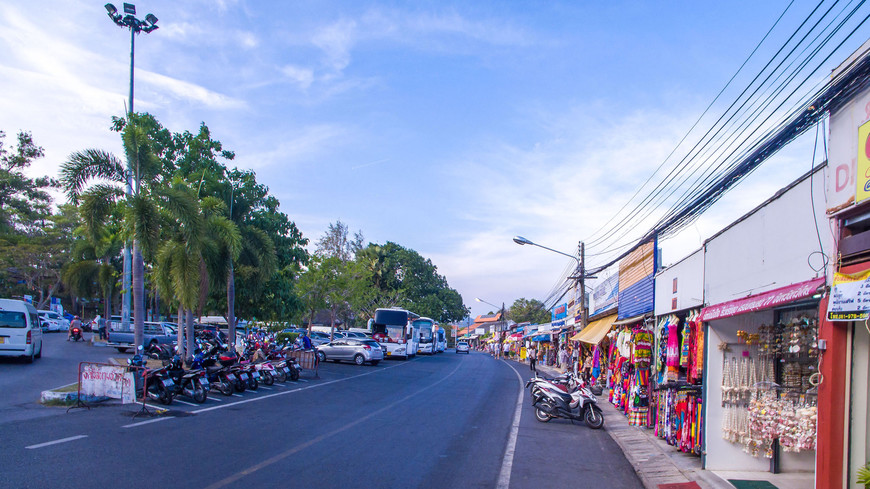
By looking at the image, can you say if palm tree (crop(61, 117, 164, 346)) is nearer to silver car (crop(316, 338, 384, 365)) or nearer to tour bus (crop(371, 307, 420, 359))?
silver car (crop(316, 338, 384, 365))

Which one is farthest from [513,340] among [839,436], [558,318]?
[839,436]

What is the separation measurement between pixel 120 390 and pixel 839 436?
1325cm

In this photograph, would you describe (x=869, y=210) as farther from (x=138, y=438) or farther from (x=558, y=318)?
(x=558, y=318)

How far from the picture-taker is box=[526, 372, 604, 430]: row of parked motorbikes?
45.6 ft

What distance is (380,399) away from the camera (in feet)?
56.1

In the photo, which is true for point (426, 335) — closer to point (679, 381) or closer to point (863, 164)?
point (679, 381)

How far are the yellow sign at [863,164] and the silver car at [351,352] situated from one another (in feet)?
94.6

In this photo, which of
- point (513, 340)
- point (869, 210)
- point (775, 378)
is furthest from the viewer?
point (513, 340)

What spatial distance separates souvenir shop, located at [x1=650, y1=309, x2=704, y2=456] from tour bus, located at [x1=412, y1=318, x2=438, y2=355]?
4158 cm

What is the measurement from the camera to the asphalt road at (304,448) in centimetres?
751

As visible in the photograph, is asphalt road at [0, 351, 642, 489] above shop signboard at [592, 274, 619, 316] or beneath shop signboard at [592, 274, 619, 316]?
beneath

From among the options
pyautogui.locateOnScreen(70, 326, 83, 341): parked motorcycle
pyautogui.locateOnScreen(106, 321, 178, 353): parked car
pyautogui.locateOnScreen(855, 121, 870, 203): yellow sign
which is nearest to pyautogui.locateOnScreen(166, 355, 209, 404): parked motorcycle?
pyautogui.locateOnScreen(855, 121, 870, 203): yellow sign

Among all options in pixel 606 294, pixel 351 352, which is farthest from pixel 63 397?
pixel 351 352

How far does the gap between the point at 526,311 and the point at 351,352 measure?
7265cm
